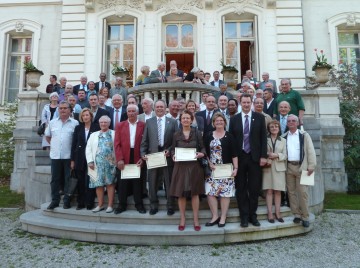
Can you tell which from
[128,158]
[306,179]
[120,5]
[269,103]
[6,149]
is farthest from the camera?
[120,5]

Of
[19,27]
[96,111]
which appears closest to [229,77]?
[96,111]

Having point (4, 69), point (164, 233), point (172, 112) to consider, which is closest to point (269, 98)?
point (172, 112)

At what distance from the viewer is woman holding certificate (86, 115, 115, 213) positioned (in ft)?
16.6

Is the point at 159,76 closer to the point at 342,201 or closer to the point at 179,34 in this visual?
the point at 342,201

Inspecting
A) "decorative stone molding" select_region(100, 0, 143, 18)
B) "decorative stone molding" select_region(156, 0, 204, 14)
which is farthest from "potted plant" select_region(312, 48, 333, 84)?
"decorative stone molding" select_region(100, 0, 143, 18)

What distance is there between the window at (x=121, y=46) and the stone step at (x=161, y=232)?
9.45m

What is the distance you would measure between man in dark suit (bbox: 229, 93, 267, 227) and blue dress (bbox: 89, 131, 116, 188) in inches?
79.8

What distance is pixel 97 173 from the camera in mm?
5070

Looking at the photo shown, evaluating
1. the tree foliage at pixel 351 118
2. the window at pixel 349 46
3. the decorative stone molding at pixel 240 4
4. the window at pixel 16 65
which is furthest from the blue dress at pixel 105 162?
the window at pixel 349 46

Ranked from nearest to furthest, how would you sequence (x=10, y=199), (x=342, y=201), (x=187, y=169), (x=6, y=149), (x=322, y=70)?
1. (x=187, y=169)
2. (x=342, y=201)
3. (x=10, y=199)
4. (x=322, y=70)
5. (x=6, y=149)

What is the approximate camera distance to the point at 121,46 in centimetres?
1356

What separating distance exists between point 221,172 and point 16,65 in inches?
520

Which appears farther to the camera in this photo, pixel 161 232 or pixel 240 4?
pixel 240 4

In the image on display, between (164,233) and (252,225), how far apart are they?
1.34 m
